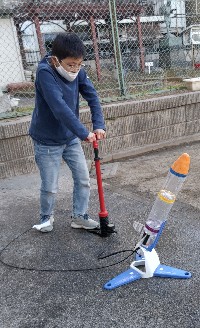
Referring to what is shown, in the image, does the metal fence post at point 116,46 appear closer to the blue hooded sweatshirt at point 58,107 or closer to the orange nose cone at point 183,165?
the blue hooded sweatshirt at point 58,107

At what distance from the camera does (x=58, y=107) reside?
2.26 meters

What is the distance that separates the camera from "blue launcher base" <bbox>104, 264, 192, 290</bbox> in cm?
210

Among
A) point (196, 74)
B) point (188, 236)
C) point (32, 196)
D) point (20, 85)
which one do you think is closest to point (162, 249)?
point (188, 236)

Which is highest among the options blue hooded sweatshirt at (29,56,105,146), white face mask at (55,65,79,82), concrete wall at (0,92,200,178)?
white face mask at (55,65,79,82)

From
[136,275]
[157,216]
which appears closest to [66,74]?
[157,216]

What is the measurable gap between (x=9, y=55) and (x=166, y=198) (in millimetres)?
8064

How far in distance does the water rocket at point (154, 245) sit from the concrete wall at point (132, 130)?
230 cm

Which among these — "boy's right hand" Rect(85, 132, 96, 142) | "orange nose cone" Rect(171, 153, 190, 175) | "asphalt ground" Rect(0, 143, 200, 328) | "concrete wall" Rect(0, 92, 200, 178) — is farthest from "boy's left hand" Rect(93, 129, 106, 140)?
"concrete wall" Rect(0, 92, 200, 178)

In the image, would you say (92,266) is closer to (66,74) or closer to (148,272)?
(148,272)

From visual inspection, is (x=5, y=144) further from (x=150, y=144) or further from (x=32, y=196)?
(x=150, y=144)

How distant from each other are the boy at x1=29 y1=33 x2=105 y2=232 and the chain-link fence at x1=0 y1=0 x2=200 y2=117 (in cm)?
225

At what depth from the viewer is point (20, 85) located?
7.29 m

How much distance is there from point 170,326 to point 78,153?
1426 mm

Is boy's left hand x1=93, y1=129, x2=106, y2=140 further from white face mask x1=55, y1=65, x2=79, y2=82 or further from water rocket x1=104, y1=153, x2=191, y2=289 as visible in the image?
water rocket x1=104, y1=153, x2=191, y2=289
